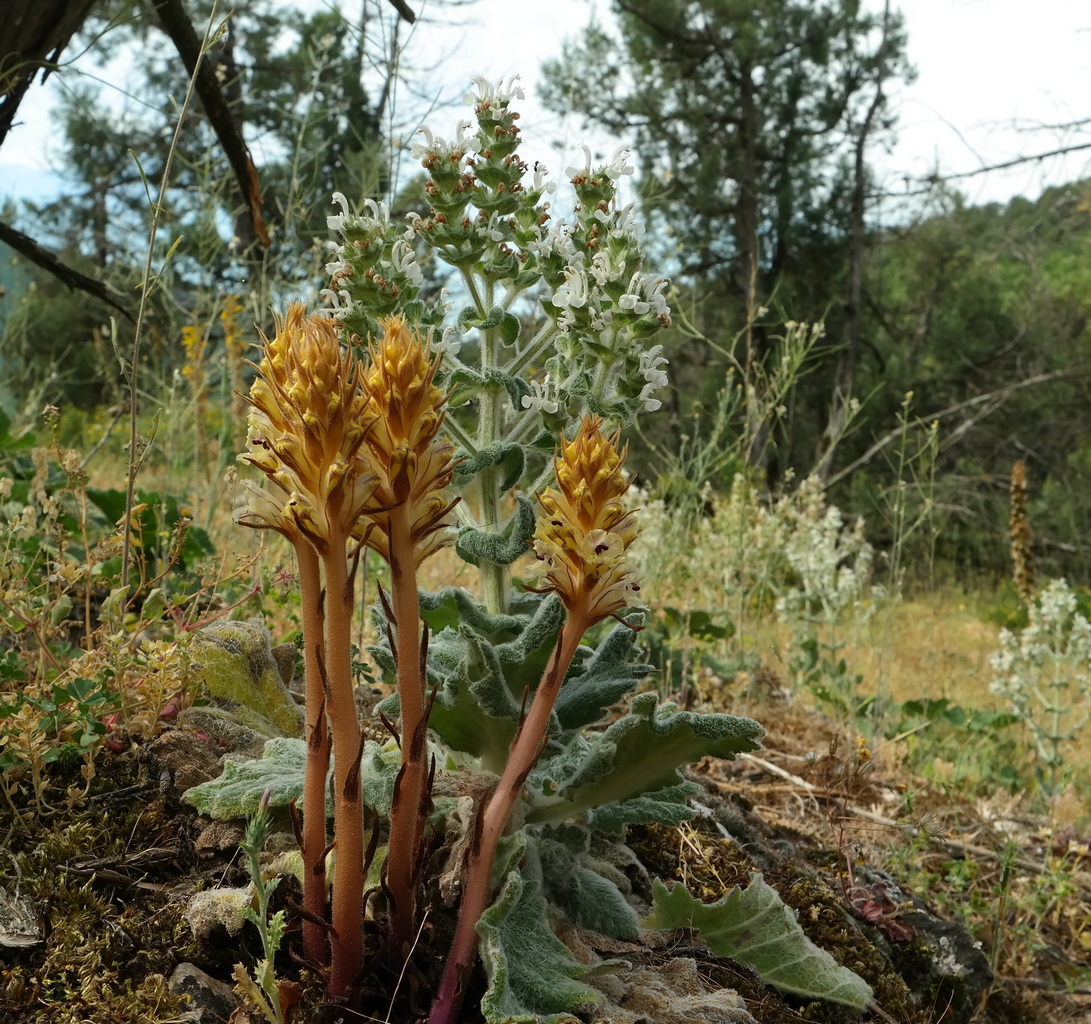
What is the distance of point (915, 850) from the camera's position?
2371mm

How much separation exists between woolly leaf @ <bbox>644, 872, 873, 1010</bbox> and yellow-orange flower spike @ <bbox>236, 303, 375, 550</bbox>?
829 mm

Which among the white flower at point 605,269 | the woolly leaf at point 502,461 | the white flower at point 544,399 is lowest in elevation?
the woolly leaf at point 502,461

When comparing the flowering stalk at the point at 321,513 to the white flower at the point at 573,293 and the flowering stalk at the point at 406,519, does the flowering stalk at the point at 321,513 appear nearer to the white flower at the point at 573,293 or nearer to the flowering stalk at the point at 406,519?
the flowering stalk at the point at 406,519

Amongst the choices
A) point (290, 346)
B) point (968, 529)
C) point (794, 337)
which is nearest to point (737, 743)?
point (290, 346)

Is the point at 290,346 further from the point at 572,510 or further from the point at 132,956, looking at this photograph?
the point at 132,956

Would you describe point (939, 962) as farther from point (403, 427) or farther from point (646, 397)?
point (403, 427)

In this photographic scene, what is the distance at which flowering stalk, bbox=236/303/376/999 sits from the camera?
0.95m

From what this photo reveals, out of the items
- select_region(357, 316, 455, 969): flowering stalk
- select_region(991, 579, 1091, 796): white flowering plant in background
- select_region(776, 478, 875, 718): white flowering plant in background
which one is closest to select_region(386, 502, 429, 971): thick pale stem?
select_region(357, 316, 455, 969): flowering stalk

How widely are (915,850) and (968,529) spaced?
42.8 ft

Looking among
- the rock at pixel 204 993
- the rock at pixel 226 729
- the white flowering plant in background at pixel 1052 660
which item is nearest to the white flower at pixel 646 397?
the rock at pixel 226 729

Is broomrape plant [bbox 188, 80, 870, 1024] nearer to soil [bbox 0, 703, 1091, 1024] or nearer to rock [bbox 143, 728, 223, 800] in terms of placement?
soil [bbox 0, 703, 1091, 1024]

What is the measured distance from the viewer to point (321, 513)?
98cm

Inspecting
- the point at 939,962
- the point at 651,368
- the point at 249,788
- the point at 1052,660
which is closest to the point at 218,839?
the point at 249,788

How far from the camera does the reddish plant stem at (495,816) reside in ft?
3.62
